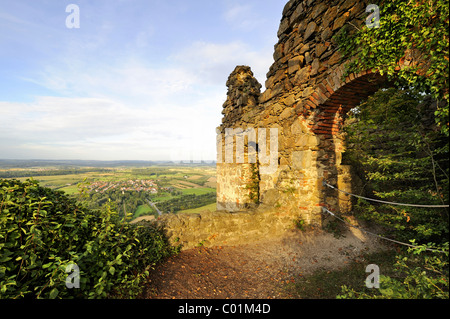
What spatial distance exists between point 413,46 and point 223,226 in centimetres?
A: 441

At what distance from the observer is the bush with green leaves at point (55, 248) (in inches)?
70.6

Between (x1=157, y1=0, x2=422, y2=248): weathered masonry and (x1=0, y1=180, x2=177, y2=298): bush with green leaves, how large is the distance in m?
1.39

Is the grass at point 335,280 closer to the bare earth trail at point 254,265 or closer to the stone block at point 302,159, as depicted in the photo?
the bare earth trail at point 254,265

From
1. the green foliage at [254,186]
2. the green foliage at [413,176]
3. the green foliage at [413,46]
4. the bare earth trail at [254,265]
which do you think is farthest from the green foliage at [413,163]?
the green foliage at [254,186]

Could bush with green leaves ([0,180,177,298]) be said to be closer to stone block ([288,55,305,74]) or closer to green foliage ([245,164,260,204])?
green foliage ([245,164,260,204])

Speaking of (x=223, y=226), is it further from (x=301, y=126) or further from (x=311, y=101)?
(x=311, y=101)

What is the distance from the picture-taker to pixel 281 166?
5.34 m

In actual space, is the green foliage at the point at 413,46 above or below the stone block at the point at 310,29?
below

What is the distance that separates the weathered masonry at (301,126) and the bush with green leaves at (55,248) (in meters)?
1.39

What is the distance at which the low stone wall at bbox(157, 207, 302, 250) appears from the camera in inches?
153

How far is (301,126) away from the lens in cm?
464

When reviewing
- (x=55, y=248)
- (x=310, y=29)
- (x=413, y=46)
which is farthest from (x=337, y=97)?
(x=55, y=248)

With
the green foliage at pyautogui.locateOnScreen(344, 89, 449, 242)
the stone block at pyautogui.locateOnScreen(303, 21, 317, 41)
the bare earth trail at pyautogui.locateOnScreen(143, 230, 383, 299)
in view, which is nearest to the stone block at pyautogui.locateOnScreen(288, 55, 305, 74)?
the stone block at pyautogui.locateOnScreen(303, 21, 317, 41)
